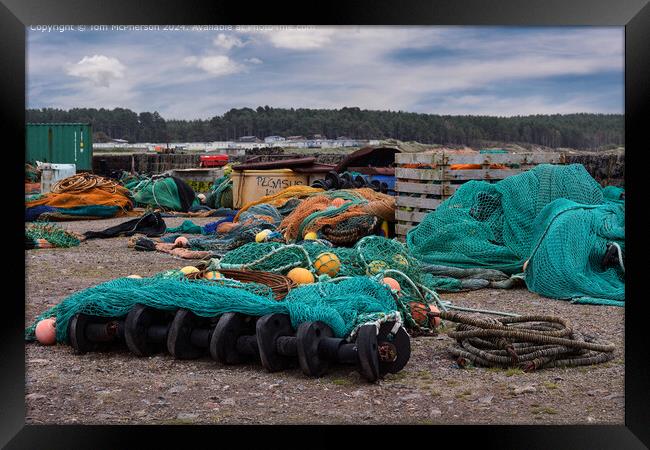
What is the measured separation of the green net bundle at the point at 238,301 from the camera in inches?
167

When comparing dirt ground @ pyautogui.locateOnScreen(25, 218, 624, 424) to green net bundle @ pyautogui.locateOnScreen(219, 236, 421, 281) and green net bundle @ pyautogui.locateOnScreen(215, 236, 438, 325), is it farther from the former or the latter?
green net bundle @ pyautogui.locateOnScreen(219, 236, 421, 281)

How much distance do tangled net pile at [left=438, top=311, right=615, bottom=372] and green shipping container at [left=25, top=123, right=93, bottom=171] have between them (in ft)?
72.5

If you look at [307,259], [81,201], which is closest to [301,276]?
[307,259]

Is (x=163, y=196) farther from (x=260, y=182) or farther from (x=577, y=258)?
(x=577, y=258)

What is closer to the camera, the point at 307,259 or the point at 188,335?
the point at 188,335

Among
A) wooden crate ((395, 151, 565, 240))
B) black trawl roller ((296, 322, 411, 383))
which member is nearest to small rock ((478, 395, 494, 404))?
black trawl roller ((296, 322, 411, 383))

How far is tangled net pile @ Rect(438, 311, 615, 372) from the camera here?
14.7ft

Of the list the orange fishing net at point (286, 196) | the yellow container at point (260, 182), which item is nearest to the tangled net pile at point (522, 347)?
the orange fishing net at point (286, 196)

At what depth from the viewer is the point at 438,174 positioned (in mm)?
8984

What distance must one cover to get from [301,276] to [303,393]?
5.04 ft
